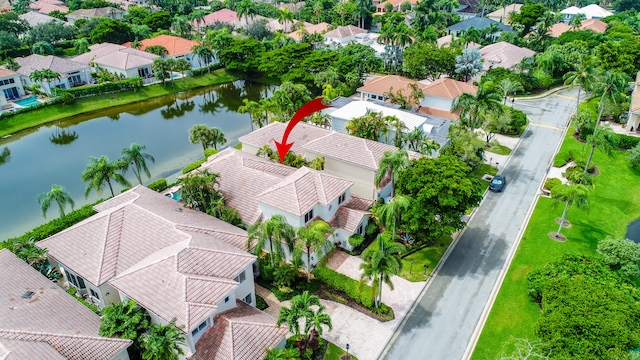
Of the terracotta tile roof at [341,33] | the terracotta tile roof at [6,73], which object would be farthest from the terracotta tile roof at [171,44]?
the terracotta tile roof at [341,33]

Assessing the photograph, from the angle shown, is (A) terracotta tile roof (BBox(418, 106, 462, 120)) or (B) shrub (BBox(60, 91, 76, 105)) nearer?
(A) terracotta tile roof (BBox(418, 106, 462, 120))

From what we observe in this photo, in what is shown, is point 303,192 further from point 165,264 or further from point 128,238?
point 128,238

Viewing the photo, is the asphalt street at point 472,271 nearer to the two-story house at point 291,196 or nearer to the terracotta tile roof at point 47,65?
the two-story house at point 291,196

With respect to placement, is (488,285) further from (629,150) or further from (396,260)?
(629,150)

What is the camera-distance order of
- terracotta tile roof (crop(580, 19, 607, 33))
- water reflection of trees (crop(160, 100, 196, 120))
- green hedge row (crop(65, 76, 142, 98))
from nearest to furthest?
water reflection of trees (crop(160, 100, 196, 120))
green hedge row (crop(65, 76, 142, 98))
terracotta tile roof (crop(580, 19, 607, 33))

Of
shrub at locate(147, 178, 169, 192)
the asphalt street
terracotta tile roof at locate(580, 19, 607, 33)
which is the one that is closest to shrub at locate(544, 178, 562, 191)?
the asphalt street

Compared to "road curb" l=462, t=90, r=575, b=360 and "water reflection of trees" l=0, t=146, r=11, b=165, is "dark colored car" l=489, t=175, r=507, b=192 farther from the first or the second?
"water reflection of trees" l=0, t=146, r=11, b=165

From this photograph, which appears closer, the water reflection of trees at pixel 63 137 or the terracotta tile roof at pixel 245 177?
the terracotta tile roof at pixel 245 177

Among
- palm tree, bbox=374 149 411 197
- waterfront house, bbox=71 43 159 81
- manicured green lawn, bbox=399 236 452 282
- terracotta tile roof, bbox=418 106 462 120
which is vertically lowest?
manicured green lawn, bbox=399 236 452 282
